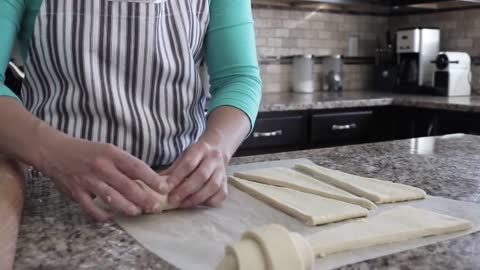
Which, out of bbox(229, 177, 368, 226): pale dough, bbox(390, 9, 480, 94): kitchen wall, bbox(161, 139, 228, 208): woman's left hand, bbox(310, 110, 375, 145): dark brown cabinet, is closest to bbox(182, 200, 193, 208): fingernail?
bbox(161, 139, 228, 208): woman's left hand

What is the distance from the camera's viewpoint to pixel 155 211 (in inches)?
26.6

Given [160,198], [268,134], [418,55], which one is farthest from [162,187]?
[418,55]

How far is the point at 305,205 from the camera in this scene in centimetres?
70

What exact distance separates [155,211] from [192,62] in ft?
1.32

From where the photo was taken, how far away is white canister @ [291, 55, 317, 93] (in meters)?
2.85

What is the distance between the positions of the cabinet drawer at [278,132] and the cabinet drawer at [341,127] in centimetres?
7

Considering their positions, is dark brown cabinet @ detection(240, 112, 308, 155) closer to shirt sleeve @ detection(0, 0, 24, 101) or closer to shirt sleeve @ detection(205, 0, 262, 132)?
shirt sleeve @ detection(205, 0, 262, 132)

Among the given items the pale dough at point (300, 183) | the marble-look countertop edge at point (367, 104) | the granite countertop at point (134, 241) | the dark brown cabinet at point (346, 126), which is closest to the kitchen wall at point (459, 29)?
the marble-look countertop edge at point (367, 104)

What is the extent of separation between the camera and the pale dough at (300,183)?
727 mm

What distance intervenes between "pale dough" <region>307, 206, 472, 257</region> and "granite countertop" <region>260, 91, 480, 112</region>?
1510 millimetres

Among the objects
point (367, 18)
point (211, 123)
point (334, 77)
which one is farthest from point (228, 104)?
point (367, 18)

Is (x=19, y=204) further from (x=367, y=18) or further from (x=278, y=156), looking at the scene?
(x=367, y=18)

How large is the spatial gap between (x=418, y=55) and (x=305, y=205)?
231 centimetres

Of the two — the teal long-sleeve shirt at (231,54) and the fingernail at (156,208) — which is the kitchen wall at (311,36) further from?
the fingernail at (156,208)
